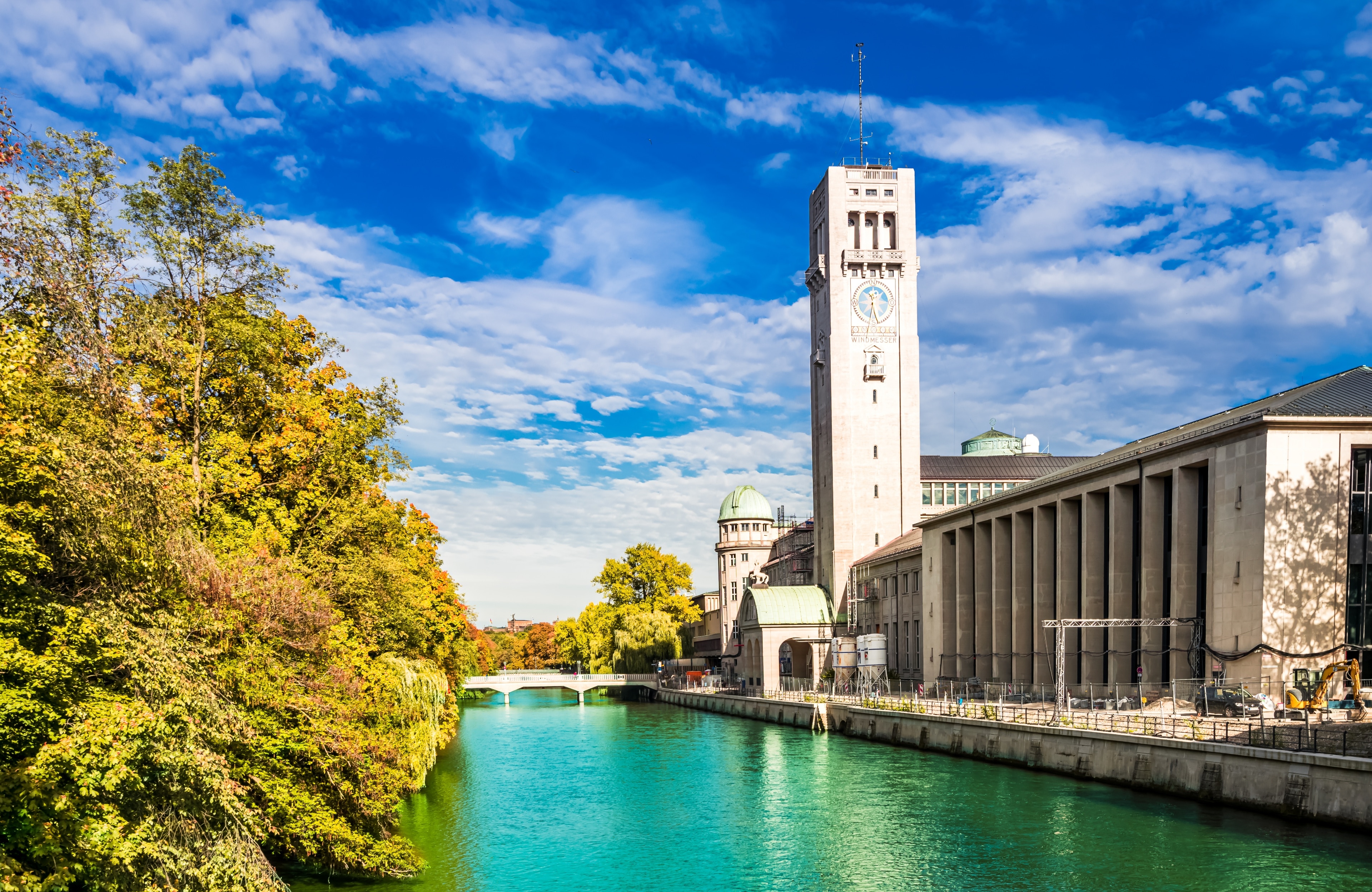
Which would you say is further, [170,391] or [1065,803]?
[1065,803]

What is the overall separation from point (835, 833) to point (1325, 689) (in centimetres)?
2110

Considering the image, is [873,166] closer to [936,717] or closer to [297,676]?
[936,717]

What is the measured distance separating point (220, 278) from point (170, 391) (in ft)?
9.93

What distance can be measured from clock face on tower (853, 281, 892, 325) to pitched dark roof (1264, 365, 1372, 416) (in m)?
49.1

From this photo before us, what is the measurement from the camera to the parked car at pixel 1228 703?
131ft

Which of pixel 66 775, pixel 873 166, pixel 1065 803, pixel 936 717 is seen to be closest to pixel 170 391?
pixel 66 775

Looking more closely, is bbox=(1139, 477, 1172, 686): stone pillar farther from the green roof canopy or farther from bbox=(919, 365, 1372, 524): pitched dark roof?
the green roof canopy

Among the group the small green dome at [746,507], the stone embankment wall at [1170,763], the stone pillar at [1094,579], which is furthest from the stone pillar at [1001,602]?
the small green dome at [746,507]

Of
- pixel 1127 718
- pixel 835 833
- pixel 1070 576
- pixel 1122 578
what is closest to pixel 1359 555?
pixel 1122 578

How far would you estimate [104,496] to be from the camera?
15.2 metres

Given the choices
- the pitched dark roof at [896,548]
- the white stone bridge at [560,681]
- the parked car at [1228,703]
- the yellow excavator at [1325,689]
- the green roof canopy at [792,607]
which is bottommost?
the white stone bridge at [560,681]

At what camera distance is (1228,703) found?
41688 millimetres

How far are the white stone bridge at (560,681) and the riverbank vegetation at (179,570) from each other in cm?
8359

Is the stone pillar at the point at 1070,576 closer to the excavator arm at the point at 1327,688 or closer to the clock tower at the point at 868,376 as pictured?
the excavator arm at the point at 1327,688
